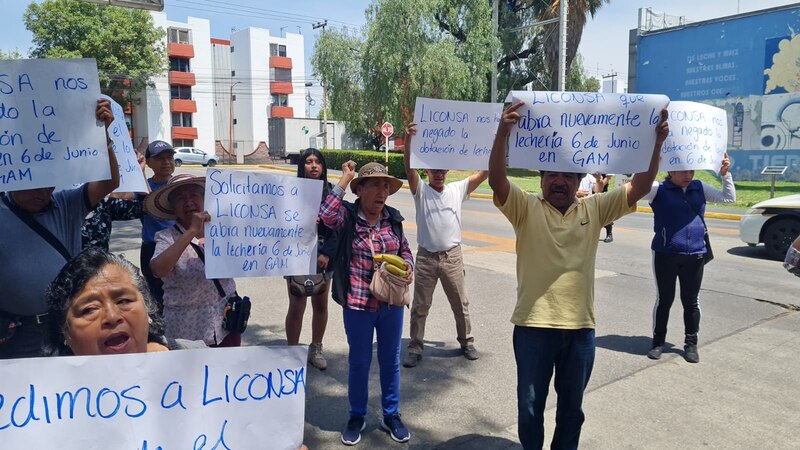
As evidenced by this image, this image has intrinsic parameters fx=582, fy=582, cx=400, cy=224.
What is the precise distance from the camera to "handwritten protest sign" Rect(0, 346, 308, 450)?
4.80 feet

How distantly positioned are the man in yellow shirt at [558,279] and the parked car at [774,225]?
8.05 m

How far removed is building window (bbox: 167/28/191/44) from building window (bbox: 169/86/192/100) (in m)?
3.90

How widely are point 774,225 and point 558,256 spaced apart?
856 centimetres

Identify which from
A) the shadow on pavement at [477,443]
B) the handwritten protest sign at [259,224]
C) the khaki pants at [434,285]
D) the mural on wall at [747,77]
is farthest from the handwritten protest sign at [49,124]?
the mural on wall at [747,77]

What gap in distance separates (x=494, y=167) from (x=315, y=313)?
96.5 inches

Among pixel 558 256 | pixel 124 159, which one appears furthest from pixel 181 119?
pixel 558 256

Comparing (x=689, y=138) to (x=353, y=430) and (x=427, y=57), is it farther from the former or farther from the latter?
(x=427, y=57)

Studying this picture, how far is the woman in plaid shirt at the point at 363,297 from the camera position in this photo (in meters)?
3.66

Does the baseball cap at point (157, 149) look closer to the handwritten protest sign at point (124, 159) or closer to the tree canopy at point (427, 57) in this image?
the handwritten protest sign at point (124, 159)

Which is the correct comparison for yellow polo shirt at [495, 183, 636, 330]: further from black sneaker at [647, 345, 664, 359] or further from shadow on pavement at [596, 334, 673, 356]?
shadow on pavement at [596, 334, 673, 356]

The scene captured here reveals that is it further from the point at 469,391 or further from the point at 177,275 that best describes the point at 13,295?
the point at 469,391

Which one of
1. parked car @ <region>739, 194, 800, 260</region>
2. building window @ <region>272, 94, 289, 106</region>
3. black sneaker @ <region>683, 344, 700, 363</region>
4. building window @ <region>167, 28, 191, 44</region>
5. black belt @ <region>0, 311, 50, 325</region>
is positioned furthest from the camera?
building window @ <region>272, 94, 289, 106</region>

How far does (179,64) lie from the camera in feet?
170

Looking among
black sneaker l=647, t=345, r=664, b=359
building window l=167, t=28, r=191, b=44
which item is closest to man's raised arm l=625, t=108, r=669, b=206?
black sneaker l=647, t=345, r=664, b=359
